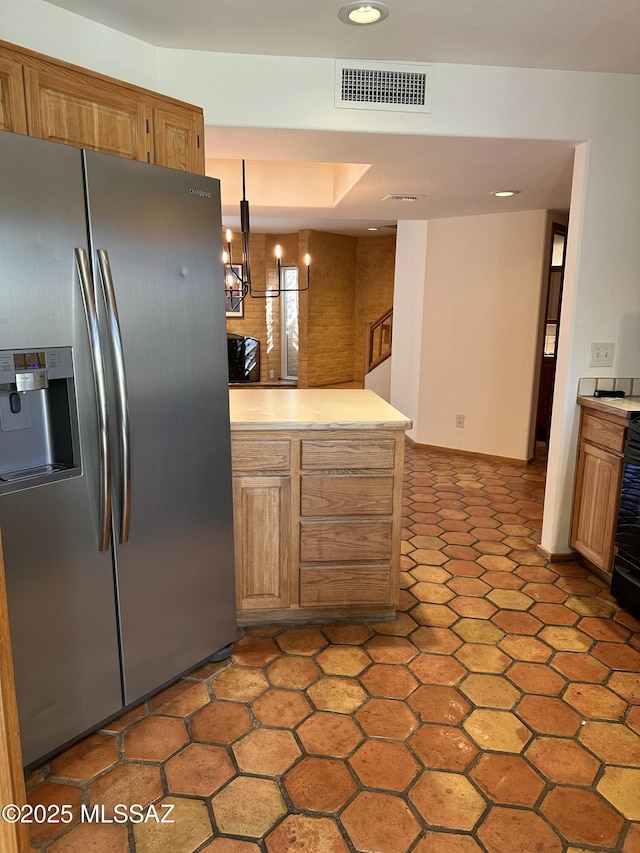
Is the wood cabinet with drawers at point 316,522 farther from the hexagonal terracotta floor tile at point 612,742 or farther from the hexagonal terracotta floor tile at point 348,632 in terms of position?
the hexagonal terracotta floor tile at point 612,742

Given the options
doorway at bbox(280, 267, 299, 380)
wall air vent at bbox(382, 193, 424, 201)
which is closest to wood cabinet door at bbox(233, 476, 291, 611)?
wall air vent at bbox(382, 193, 424, 201)

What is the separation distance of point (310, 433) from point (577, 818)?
59.5 inches

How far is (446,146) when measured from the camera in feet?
9.31

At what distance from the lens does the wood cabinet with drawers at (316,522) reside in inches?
93.3

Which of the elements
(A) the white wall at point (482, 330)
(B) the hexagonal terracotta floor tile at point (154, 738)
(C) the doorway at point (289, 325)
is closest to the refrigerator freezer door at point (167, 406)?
(B) the hexagonal terracotta floor tile at point (154, 738)

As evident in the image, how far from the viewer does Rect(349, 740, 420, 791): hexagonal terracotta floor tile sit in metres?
1.69

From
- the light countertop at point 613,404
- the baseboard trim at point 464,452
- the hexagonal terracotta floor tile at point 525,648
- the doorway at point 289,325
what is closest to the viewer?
the hexagonal terracotta floor tile at point 525,648

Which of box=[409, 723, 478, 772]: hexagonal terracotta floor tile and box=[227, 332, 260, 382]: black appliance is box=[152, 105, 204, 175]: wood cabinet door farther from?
box=[227, 332, 260, 382]: black appliance

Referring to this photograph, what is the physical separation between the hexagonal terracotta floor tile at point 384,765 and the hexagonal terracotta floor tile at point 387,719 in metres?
0.05

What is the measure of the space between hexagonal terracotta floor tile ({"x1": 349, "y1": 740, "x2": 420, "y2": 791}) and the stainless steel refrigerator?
2.42ft

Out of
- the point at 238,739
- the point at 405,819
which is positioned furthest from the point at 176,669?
the point at 405,819

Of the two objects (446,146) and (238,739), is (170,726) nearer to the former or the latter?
(238,739)

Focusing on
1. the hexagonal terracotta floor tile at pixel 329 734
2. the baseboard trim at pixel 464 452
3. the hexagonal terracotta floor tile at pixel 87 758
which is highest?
the baseboard trim at pixel 464 452

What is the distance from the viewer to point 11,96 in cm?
173
